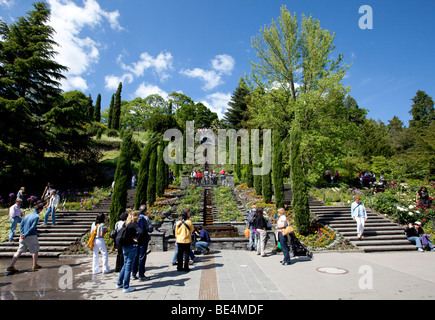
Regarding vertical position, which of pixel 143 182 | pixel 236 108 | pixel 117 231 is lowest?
pixel 117 231

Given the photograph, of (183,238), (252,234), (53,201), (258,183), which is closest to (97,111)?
(53,201)

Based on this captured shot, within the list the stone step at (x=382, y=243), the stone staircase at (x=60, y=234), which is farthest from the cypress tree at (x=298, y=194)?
the stone staircase at (x=60, y=234)

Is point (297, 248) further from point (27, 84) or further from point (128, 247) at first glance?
point (27, 84)

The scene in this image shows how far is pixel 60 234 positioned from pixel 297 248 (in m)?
11.3

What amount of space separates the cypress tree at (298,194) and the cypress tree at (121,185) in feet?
28.2

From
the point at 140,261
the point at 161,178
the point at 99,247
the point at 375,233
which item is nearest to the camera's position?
the point at 140,261

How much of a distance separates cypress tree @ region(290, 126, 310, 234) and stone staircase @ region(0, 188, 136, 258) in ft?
35.5

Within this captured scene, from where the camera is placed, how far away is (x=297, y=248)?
28.9 ft

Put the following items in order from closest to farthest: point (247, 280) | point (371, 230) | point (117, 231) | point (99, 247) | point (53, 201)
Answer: point (247, 280), point (117, 231), point (99, 247), point (371, 230), point (53, 201)

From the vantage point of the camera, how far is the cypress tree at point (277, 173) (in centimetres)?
1416

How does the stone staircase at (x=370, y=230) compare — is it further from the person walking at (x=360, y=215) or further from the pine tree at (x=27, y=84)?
Result: the pine tree at (x=27, y=84)

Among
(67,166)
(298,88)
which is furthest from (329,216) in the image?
(67,166)

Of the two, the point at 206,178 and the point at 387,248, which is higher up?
the point at 206,178

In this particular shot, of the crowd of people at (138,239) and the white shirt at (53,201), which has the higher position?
the white shirt at (53,201)
